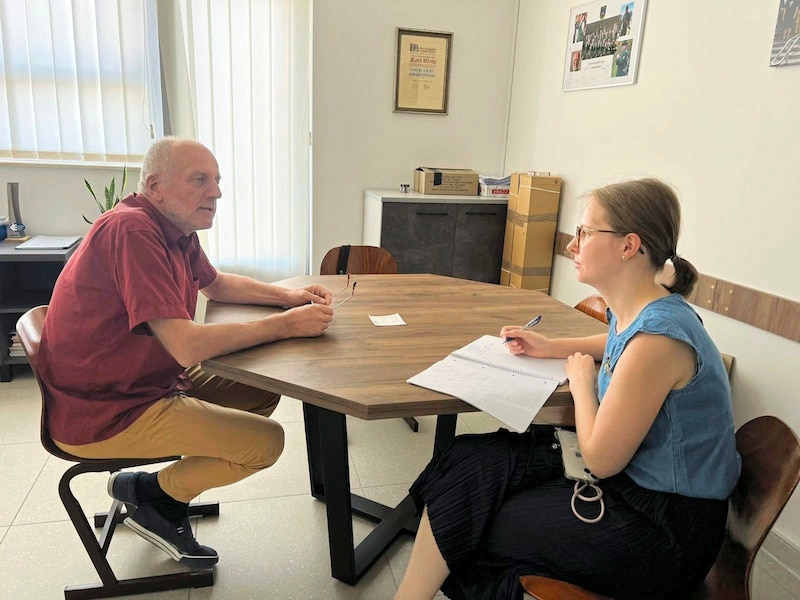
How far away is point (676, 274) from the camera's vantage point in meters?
1.33

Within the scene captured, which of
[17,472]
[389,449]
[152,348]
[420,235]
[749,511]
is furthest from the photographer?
[420,235]

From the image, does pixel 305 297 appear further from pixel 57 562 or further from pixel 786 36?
pixel 786 36

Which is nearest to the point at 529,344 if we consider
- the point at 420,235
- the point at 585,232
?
the point at 585,232

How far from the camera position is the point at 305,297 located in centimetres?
192

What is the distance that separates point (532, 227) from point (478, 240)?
40 cm

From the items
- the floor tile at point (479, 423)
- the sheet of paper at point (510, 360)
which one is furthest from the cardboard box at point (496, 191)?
the sheet of paper at point (510, 360)

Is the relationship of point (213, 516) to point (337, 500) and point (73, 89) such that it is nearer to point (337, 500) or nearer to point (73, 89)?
point (337, 500)

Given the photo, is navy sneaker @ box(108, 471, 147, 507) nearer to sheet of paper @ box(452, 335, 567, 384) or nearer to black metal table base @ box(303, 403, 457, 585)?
black metal table base @ box(303, 403, 457, 585)

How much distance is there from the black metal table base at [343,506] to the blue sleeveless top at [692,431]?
0.77m

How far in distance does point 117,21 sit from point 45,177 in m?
1.01

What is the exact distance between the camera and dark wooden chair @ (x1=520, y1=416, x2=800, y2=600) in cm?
109

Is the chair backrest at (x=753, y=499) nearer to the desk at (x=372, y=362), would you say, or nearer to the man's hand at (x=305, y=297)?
the desk at (x=372, y=362)

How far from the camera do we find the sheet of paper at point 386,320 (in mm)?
1780

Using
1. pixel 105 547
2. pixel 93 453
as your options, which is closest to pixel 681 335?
pixel 93 453
